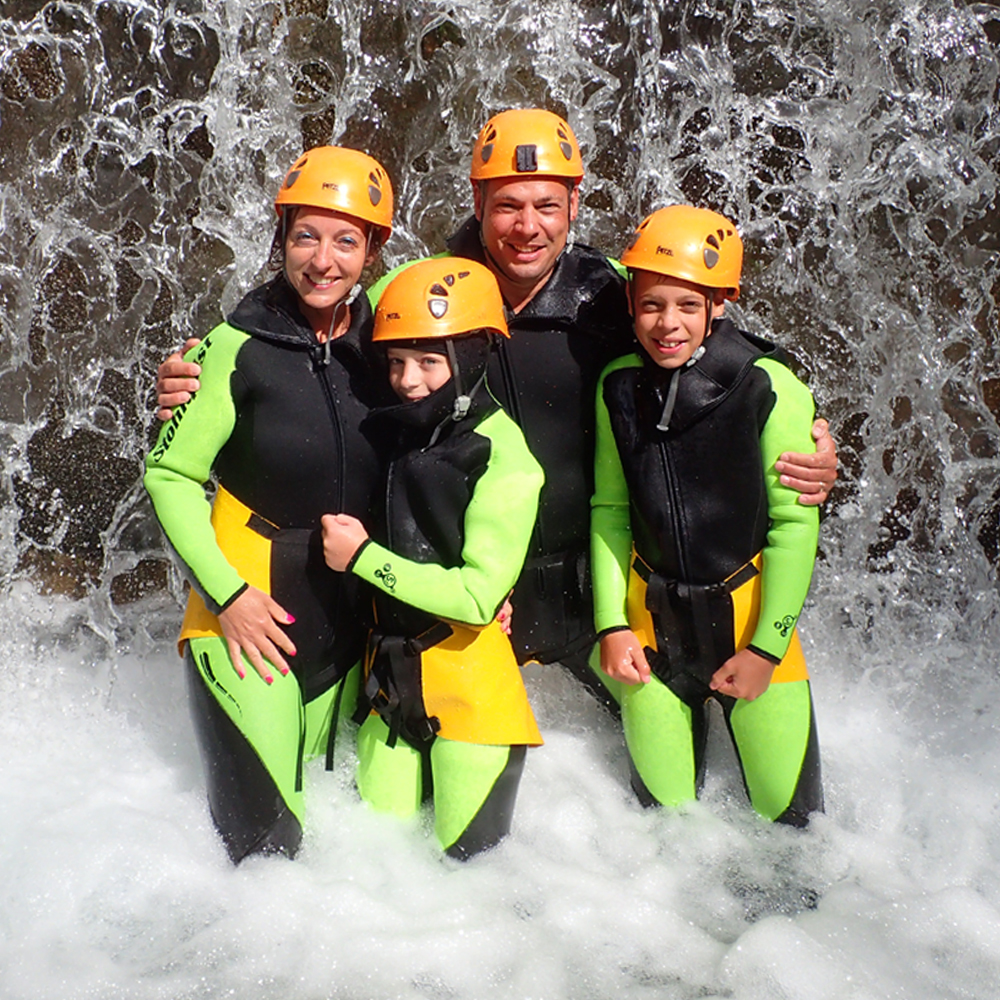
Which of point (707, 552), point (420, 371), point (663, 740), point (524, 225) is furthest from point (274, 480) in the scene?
point (663, 740)

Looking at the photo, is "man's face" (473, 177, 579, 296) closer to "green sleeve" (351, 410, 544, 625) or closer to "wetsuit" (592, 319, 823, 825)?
"wetsuit" (592, 319, 823, 825)

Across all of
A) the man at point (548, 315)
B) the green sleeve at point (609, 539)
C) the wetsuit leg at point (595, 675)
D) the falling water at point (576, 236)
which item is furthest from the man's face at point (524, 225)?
the falling water at point (576, 236)

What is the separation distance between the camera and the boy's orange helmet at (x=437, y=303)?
3.15 meters

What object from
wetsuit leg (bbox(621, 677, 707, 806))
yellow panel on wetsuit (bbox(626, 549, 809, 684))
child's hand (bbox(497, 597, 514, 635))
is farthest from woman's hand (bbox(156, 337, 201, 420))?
wetsuit leg (bbox(621, 677, 707, 806))

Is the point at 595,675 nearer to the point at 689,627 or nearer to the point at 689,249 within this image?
the point at 689,627

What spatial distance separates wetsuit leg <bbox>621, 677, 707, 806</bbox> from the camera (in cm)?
364

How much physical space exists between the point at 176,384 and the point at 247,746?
1.16 meters

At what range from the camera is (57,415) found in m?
5.18

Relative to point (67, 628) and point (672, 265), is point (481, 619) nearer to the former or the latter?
point (672, 265)

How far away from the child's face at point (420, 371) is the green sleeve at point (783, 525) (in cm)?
102

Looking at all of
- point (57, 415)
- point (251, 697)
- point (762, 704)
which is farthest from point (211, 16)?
point (762, 704)

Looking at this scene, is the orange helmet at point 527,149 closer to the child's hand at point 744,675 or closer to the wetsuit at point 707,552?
the wetsuit at point 707,552

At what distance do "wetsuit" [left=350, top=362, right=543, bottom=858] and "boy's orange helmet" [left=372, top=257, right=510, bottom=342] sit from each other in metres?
0.19

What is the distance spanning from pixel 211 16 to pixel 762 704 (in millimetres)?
3844
